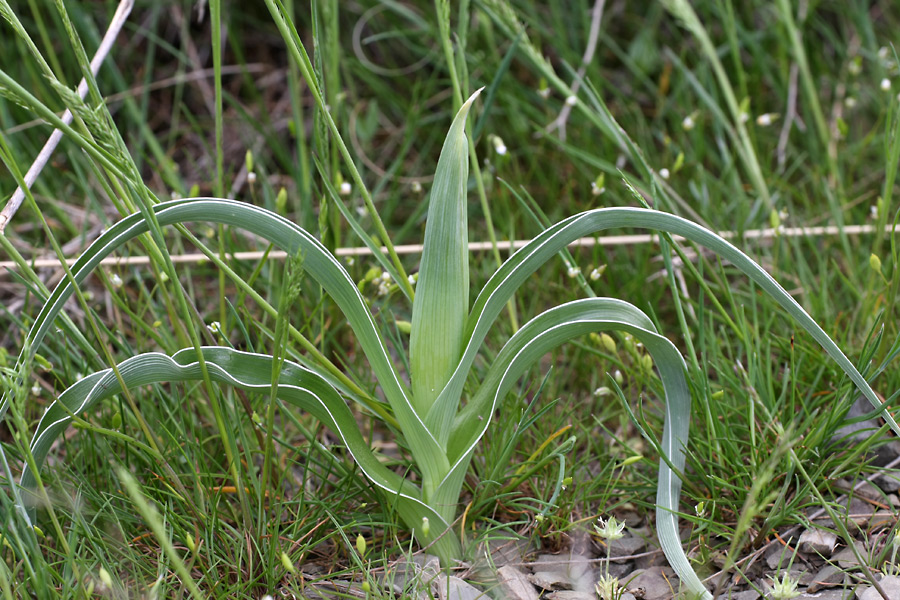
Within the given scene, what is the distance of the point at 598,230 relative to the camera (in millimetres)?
900

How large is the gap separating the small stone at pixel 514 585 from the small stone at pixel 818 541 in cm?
39

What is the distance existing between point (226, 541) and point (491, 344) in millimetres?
679

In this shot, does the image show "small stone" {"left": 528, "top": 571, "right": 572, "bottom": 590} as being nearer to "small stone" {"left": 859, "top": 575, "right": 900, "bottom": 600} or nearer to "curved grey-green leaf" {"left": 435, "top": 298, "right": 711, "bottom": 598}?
"curved grey-green leaf" {"left": 435, "top": 298, "right": 711, "bottom": 598}

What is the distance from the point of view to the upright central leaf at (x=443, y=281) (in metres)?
0.88

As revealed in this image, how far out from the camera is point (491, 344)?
1.49 meters

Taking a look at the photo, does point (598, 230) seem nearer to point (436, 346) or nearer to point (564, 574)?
point (436, 346)

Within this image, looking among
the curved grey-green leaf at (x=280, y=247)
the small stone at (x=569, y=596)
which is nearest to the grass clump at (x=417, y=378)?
the curved grey-green leaf at (x=280, y=247)

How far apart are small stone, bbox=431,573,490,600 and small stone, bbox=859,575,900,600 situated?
1.59 feet

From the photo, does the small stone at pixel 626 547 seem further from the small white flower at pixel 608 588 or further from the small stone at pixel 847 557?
the small stone at pixel 847 557

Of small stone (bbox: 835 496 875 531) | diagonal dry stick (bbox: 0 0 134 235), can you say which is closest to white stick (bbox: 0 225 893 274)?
diagonal dry stick (bbox: 0 0 134 235)

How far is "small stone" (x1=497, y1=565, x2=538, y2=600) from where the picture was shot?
0.97 m

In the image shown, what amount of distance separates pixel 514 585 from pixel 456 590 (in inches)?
3.3

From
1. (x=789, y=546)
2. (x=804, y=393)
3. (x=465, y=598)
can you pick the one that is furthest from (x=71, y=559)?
(x=804, y=393)

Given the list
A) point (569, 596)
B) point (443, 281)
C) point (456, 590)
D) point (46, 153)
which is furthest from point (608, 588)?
point (46, 153)
